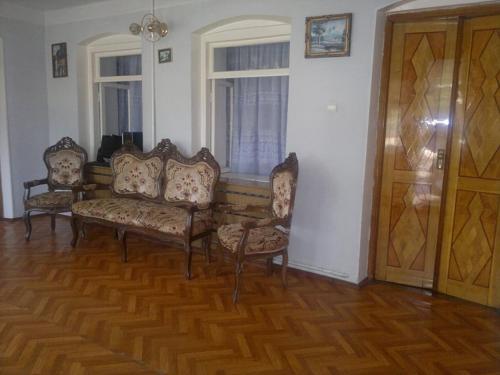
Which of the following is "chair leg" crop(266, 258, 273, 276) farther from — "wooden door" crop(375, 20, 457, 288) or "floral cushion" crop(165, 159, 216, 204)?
"wooden door" crop(375, 20, 457, 288)

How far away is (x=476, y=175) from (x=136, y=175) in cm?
300

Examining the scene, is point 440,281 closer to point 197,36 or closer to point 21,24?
point 197,36

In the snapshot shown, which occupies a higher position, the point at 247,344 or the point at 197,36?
the point at 197,36

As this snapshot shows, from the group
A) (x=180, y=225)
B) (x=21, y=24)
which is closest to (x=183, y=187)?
(x=180, y=225)

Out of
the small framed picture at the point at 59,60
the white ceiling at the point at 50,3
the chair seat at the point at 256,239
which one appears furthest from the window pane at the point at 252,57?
the small framed picture at the point at 59,60

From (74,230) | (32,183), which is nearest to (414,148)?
(74,230)

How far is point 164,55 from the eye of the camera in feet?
13.9

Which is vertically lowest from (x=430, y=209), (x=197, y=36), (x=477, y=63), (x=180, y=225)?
(x=180, y=225)

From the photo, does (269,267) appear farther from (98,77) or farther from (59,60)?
(59,60)

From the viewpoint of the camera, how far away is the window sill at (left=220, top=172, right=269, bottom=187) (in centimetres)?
389

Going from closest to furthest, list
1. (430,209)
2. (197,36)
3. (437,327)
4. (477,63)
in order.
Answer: (437,327) < (477,63) < (430,209) < (197,36)

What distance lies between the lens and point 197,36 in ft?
13.6

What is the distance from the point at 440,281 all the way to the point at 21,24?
5233 millimetres

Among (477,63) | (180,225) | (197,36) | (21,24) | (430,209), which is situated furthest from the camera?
(21,24)
